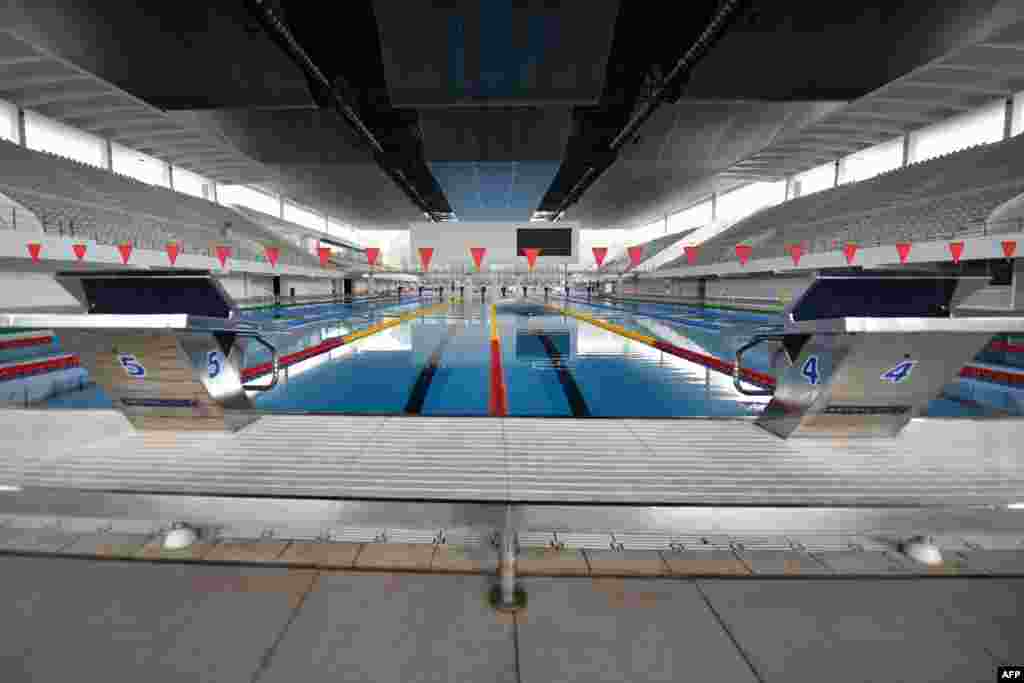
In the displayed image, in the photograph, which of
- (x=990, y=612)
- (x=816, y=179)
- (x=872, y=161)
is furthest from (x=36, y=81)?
(x=816, y=179)

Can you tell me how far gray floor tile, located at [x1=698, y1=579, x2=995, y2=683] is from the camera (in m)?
1.34

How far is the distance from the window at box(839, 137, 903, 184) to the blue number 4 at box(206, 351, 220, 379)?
28779mm

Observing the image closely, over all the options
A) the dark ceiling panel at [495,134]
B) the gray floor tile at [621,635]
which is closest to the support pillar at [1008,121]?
the dark ceiling panel at [495,134]

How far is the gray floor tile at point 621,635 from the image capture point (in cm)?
134

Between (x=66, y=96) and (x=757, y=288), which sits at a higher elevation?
(x=66, y=96)

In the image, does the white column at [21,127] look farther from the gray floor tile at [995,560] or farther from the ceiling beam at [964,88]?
the ceiling beam at [964,88]

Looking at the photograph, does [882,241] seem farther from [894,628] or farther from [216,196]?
[216,196]

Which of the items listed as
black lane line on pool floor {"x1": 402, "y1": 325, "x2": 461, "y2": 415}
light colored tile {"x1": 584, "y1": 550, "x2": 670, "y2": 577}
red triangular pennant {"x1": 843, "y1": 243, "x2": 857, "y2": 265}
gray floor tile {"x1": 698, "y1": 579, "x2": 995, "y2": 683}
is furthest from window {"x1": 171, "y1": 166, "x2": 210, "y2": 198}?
red triangular pennant {"x1": 843, "y1": 243, "x2": 857, "y2": 265}

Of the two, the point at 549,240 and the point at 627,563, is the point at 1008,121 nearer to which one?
the point at 549,240

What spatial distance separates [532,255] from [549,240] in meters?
1.20

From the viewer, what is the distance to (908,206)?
19.2 metres

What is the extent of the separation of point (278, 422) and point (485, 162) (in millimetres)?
15867

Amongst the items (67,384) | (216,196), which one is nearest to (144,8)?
(67,384)

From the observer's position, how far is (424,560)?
73.7 inches
